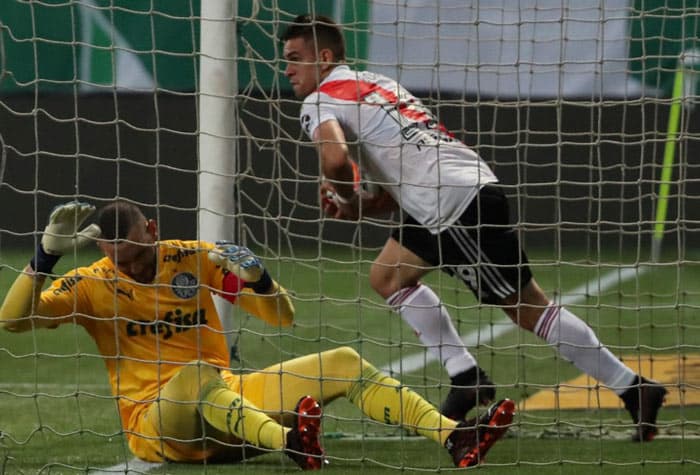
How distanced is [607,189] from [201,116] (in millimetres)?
6433

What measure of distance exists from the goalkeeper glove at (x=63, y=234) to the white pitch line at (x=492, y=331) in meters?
1.58

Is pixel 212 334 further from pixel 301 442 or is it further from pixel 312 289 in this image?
pixel 312 289

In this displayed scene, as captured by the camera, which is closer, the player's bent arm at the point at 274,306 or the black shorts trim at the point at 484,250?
the player's bent arm at the point at 274,306

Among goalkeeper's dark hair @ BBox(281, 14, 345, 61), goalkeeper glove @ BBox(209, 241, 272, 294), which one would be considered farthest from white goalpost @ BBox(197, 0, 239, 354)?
goalkeeper glove @ BBox(209, 241, 272, 294)

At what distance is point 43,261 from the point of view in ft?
14.3

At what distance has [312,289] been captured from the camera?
9.89 metres

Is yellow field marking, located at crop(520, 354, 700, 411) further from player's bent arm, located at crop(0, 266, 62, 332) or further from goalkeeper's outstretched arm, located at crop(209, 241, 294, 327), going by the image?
player's bent arm, located at crop(0, 266, 62, 332)

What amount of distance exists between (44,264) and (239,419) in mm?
811

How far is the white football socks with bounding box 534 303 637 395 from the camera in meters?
5.06

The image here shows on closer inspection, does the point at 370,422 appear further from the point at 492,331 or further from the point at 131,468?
the point at 492,331

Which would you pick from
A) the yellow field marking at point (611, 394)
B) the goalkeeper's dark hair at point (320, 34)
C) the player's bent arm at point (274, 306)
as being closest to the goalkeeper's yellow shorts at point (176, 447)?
the player's bent arm at point (274, 306)

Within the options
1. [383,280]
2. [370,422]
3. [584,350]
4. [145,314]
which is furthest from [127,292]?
[584,350]

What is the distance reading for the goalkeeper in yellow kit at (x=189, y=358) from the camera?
4352 mm

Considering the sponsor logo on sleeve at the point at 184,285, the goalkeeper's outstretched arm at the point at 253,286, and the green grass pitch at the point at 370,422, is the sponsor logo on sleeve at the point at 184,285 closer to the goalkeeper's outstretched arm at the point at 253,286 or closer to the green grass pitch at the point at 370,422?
the goalkeeper's outstretched arm at the point at 253,286
